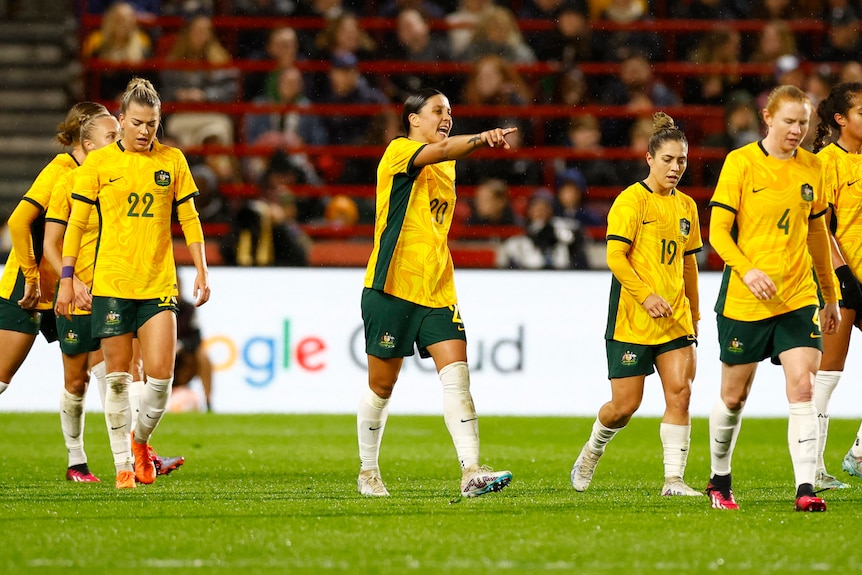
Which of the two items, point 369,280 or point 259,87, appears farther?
point 259,87

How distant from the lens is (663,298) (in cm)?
713

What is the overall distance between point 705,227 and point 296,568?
11757 mm

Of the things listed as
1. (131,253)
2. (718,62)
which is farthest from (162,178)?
(718,62)

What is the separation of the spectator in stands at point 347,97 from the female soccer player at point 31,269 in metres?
8.44

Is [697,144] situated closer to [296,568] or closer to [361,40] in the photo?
[361,40]

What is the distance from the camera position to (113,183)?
7582 mm

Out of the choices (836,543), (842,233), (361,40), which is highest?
(361,40)

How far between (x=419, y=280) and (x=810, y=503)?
87.2 inches

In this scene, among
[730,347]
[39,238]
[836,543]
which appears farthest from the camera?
[39,238]

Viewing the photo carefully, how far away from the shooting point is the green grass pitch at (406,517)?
17.1 ft

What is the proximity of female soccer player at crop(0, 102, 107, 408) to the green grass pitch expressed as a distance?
32.3 inches

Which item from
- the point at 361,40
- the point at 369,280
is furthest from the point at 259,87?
the point at 369,280

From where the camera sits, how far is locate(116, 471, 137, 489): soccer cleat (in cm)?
767

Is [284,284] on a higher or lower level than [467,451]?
higher
